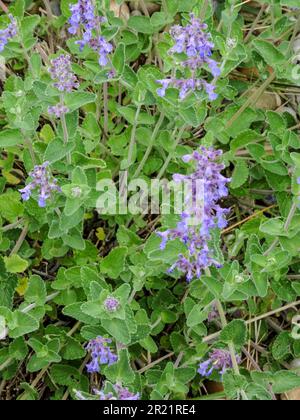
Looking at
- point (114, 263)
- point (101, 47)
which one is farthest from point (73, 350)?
point (101, 47)

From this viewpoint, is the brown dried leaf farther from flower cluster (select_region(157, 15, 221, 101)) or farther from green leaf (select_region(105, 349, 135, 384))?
green leaf (select_region(105, 349, 135, 384))

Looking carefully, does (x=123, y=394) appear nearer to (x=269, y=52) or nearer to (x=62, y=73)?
(x=62, y=73)

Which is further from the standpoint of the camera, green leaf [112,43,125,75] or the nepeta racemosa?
green leaf [112,43,125,75]

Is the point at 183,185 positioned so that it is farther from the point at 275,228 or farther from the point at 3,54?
the point at 3,54

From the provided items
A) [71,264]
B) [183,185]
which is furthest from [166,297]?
[183,185]

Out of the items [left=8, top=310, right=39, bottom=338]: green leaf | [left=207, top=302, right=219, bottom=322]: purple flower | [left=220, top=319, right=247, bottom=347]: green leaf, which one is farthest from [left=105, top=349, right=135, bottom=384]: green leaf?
[left=207, top=302, right=219, bottom=322]: purple flower

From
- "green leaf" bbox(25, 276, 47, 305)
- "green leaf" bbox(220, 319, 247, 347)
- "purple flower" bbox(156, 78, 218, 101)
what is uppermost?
"purple flower" bbox(156, 78, 218, 101)

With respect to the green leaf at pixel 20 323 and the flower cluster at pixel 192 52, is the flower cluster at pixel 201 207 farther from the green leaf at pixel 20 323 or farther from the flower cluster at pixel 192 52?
the green leaf at pixel 20 323

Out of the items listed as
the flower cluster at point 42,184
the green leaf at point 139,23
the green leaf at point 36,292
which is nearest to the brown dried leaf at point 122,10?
the green leaf at point 139,23
